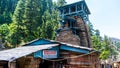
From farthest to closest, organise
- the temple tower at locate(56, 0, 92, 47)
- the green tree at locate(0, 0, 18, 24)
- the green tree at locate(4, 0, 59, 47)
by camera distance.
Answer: the green tree at locate(0, 0, 18, 24) → the green tree at locate(4, 0, 59, 47) → the temple tower at locate(56, 0, 92, 47)

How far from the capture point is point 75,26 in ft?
95.7

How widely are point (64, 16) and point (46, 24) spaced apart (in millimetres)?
8230

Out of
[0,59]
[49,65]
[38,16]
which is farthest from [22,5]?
[0,59]

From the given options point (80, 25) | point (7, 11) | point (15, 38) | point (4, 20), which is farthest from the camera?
point (7, 11)

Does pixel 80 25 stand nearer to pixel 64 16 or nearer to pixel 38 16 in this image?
pixel 64 16

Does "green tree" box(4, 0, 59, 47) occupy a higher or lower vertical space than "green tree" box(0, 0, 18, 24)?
lower

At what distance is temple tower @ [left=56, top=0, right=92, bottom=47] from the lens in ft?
93.0

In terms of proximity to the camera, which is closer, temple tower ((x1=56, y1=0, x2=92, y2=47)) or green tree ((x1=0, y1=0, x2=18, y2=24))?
temple tower ((x1=56, y1=0, x2=92, y2=47))

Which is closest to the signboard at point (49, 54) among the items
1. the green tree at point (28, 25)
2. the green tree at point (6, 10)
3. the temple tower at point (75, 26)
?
the temple tower at point (75, 26)

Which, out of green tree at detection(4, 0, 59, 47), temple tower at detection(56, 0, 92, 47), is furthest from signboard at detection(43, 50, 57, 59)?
green tree at detection(4, 0, 59, 47)

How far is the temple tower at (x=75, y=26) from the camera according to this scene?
2834 centimetres

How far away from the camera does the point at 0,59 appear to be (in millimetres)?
9297

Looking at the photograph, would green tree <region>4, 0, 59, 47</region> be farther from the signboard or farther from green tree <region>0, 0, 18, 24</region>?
the signboard

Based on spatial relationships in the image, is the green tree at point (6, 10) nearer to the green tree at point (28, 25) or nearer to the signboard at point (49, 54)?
the green tree at point (28, 25)
